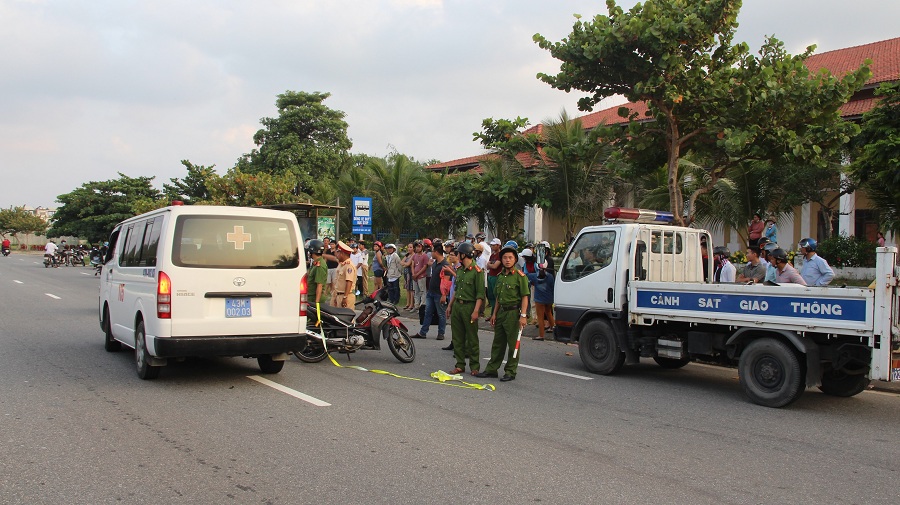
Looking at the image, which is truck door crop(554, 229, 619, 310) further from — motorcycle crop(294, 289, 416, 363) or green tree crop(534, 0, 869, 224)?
green tree crop(534, 0, 869, 224)

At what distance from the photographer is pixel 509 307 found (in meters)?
8.88

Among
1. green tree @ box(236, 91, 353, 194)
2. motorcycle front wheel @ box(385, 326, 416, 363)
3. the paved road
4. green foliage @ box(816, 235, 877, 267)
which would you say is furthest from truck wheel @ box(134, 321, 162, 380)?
green tree @ box(236, 91, 353, 194)

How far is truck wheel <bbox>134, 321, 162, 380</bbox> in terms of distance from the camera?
8.14 meters

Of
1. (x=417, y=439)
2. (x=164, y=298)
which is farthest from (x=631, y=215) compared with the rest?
(x=164, y=298)

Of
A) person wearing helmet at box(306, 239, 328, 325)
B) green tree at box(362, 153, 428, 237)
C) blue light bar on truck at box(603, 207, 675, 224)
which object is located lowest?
person wearing helmet at box(306, 239, 328, 325)

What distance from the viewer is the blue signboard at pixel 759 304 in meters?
7.03

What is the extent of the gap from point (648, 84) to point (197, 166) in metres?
33.0

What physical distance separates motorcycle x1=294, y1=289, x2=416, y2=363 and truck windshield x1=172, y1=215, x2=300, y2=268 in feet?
5.30

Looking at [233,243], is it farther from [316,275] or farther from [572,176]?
[572,176]

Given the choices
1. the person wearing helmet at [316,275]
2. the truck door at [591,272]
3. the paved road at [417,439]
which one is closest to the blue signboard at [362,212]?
the person wearing helmet at [316,275]

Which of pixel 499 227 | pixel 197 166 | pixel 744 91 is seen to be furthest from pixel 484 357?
pixel 197 166

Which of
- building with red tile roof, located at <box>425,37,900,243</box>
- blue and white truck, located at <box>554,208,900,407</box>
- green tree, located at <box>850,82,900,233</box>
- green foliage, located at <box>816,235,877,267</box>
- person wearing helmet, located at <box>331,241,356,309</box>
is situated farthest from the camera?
building with red tile roof, located at <box>425,37,900,243</box>

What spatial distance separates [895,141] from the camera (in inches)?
473

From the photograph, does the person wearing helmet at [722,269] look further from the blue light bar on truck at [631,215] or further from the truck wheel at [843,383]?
the truck wheel at [843,383]
